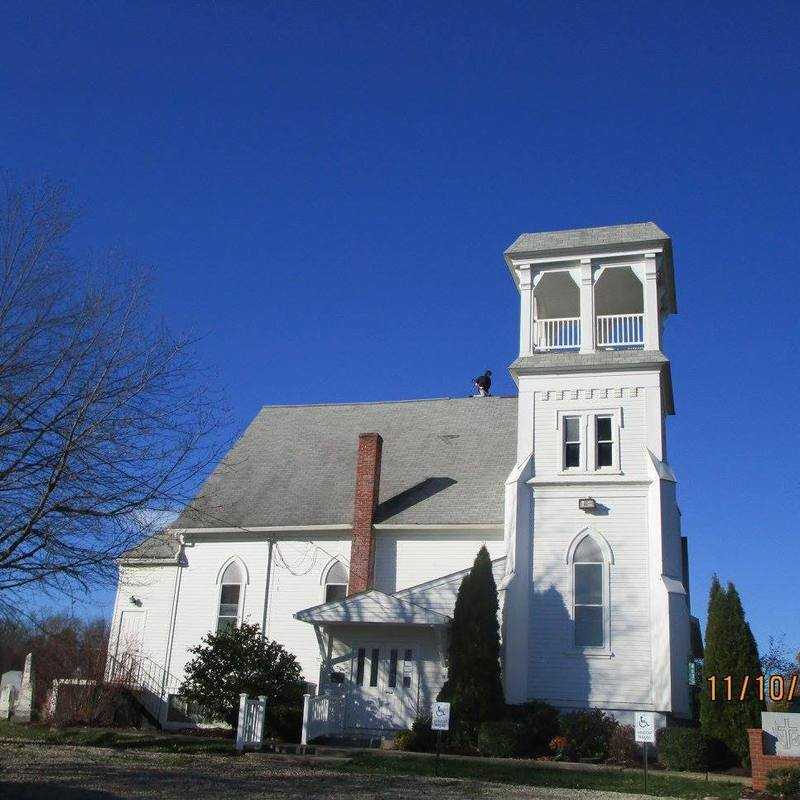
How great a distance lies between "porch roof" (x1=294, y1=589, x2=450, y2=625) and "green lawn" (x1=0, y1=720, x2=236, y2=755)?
374 cm

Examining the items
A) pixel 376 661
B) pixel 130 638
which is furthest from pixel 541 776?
pixel 130 638

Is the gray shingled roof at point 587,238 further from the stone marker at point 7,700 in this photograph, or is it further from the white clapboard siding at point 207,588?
the stone marker at point 7,700

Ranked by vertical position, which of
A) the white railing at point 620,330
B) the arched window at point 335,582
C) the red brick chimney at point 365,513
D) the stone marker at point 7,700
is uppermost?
the white railing at point 620,330

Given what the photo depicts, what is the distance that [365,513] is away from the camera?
26.5 metres

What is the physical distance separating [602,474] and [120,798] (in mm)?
15643

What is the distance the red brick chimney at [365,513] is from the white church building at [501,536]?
5 cm

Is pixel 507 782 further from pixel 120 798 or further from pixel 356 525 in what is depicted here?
pixel 356 525

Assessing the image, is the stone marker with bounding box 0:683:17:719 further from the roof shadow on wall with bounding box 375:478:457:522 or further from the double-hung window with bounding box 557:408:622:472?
the double-hung window with bounding box 557:408:622:472

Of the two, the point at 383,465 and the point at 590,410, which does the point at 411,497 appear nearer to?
the point at 383,465

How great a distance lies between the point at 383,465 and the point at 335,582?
4321 millimetres

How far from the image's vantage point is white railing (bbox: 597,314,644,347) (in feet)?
84.8

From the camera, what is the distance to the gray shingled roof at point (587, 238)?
1018 inches

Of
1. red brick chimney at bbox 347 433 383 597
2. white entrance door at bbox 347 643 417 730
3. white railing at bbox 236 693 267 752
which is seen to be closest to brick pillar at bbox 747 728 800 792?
white entrance door at bbox 347 643 417 730

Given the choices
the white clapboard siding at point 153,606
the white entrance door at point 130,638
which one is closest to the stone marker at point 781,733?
the white clapboard siding at point 153,606
